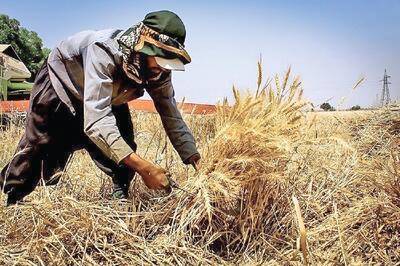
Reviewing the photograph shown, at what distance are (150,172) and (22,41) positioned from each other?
3301 centimetres

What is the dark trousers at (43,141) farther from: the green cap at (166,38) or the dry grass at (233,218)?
the green cap at (166,38)

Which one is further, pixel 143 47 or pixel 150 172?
pixel 143 47

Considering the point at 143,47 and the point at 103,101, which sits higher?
the point at 143,47

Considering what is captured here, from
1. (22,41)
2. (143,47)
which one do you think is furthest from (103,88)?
(22,41)

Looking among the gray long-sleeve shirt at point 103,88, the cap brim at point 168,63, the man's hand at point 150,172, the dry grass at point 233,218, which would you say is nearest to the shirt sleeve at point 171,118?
the gray long-sleeve shirt at point 103,88

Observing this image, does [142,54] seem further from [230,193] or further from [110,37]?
[230,193]

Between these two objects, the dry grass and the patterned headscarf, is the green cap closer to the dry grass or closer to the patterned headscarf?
the patterned headscarf

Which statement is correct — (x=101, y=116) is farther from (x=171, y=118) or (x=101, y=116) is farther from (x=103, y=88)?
(x=171, y=118)

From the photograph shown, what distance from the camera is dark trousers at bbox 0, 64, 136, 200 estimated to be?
2.71 metres

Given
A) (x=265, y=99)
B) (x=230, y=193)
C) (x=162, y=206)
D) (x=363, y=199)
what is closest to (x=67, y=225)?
(x=162, y=206)

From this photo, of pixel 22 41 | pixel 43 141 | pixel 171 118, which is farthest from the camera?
pixel 22 41

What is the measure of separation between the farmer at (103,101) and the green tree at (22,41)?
30.3 metres

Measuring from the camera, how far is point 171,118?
2828 mm

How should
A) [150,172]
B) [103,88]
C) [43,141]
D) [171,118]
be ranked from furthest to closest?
[171,118], [43,141], [103,88], [150,172]
